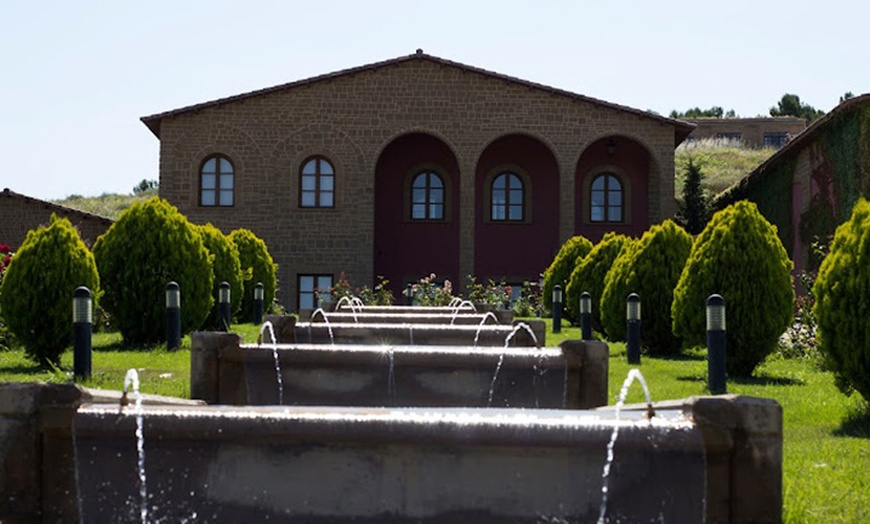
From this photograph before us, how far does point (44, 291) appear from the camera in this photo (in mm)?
10984

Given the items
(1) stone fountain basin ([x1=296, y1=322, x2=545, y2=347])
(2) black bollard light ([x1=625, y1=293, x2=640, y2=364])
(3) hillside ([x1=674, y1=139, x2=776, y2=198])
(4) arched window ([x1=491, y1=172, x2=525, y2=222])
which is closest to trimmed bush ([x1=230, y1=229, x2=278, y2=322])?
(4) arched window ([x1=491, y1=172, x2=525, y2=222])

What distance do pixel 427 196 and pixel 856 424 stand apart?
2367 cm

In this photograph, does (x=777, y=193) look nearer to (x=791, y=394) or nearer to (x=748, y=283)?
(x=748, y=283)

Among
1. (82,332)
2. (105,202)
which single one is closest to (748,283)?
(82,332)

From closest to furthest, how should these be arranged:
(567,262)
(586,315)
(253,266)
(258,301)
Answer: (586,315)
(258,301)
(253,266)
(567,262)

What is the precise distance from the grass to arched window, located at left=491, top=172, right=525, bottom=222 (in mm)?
15407

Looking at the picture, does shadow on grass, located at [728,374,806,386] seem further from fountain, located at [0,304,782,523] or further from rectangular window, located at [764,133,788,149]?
rectangular window, located at [764,133,788,149]

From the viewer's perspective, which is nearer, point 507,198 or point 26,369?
point 26,369

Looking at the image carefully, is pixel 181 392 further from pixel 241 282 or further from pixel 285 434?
pixel 241 282

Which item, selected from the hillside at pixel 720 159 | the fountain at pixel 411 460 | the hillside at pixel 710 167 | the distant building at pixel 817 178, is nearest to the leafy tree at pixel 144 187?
the hillside at pixel 710 167

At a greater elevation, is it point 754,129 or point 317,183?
point 754,129

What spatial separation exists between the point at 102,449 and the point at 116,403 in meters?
0.24

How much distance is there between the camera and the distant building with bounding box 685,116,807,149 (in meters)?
70.3

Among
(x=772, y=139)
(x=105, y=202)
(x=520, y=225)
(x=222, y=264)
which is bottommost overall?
(x=222, y=264)
